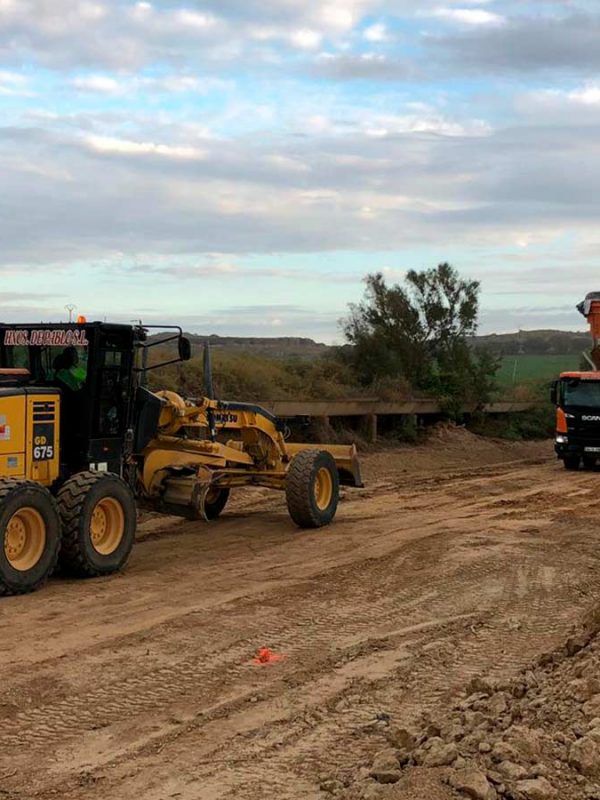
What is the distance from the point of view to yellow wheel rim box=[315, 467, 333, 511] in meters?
13.7

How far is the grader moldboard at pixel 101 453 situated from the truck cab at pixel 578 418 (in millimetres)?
11000

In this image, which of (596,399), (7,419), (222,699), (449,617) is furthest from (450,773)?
(596,399)

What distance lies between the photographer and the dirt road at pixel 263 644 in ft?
17.3

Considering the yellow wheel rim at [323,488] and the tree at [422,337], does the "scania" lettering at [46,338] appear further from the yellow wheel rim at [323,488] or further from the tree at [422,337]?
the tree at [422,337]

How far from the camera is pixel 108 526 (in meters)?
10.2

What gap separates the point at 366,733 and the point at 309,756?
467 mm

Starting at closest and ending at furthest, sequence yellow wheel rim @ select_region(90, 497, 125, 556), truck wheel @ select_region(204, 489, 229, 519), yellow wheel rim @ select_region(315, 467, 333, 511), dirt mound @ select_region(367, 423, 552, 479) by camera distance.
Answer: yellow wheel rim @ select_region(90, 497, 125, 556) < yellow wheel rim @ select_region(315, 467, 333, 511) < truck wheel @ select_region(204, 489, 229, 519) < dirt mound @ select_region(367, 423, 552, 479)

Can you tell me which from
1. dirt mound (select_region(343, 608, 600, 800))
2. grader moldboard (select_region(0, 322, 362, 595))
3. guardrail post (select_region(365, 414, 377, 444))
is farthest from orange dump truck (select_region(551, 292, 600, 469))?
dirt mound (select_region(343, 608, 600, 800))

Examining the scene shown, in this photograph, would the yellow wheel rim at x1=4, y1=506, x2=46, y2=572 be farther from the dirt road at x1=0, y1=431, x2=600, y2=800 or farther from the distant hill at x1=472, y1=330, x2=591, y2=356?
the distant hill at x1=472, y1=330, x2=591, y2=356

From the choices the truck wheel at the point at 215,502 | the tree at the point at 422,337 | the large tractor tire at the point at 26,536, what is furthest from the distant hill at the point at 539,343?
the large tractor tire at the point at 26,536

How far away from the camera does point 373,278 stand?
30.1 m

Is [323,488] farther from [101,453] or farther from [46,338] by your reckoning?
[46,338]

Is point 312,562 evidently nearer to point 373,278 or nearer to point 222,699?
point 222,699

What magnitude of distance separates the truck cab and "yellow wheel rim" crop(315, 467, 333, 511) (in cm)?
1091
